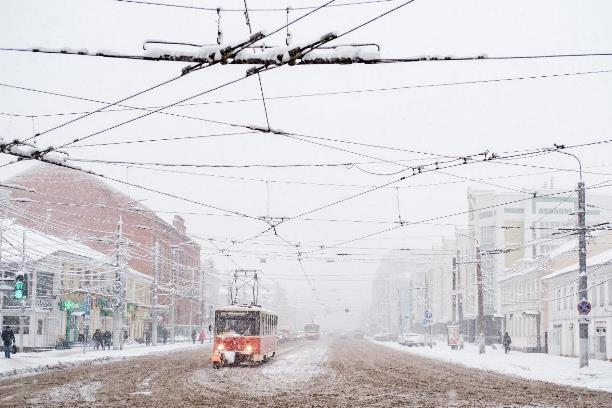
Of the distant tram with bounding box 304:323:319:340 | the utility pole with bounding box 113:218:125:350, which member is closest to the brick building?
the utility pole with bounding box 113:218:125:350

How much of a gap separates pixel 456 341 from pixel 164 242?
1503 inches

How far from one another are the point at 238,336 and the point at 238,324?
0.56 m

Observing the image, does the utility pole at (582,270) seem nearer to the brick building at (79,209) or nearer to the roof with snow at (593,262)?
the roof with snow at (593,262)

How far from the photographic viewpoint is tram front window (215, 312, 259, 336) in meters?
31.8

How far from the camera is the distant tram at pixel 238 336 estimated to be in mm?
31031

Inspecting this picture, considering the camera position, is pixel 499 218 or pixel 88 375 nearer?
pixel 88 375

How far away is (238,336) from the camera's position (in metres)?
31.6

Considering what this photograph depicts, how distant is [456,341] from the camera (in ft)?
197

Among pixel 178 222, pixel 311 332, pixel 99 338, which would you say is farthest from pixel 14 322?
pixel 311 332

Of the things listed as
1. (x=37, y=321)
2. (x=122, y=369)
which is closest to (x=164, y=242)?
(x=37, y=321)

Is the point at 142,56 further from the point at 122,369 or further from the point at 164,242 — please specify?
the point at 164,242

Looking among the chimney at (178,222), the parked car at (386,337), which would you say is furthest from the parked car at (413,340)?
the chimney at (178,222)

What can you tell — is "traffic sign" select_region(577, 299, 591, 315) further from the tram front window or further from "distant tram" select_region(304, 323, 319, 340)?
"distant tram" select_region(304, 323, 319, 340)

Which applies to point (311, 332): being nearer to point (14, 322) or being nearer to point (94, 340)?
point (94, 340)
